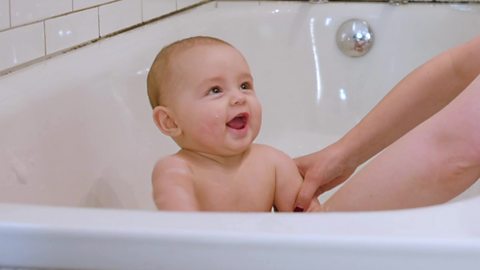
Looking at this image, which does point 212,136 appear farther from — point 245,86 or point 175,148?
point 175,148

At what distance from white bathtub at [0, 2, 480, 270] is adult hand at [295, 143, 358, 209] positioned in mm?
199

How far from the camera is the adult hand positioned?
3.43ft

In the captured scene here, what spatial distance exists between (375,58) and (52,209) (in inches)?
50.9

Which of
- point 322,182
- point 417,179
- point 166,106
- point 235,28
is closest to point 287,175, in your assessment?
point 322,182

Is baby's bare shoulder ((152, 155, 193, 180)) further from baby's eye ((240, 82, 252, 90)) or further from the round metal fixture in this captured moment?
the round metal fixture

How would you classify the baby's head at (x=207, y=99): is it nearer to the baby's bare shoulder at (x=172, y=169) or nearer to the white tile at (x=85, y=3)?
the baby's bare shoulder at (x=172, y=169)

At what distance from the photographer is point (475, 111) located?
74cm

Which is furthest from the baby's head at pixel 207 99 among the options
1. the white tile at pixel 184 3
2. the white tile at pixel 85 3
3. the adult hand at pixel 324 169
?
the white tile at pixel 184 3

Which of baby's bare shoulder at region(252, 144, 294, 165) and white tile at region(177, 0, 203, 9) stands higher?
white tile at region(177, 0, 203, 9)

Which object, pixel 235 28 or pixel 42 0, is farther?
pixel 235 28

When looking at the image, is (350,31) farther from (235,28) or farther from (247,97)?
(247,97)

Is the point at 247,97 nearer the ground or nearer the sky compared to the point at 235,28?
nearer the sky

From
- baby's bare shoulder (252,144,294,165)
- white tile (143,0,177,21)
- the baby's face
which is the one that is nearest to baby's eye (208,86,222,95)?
the baby's face

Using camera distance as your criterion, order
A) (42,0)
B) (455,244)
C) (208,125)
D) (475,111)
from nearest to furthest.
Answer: (455,244) → (475,111) → (208,125) → (42,0)
